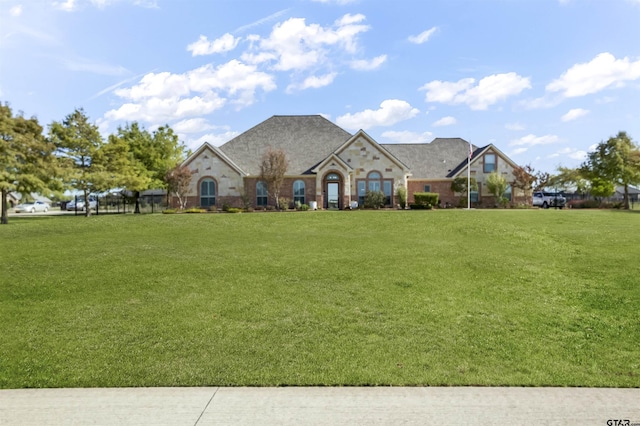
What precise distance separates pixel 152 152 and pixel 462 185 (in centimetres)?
3060

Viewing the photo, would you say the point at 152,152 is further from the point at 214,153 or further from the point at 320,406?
the point at 320,406

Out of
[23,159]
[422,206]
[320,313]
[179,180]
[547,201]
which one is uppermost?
[23,159]

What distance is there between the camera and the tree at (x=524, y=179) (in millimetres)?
41969

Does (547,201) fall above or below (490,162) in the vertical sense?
below

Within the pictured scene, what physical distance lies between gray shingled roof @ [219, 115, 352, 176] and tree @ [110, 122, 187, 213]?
688cm

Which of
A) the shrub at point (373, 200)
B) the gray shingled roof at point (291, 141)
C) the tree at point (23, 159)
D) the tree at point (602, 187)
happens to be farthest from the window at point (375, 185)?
the tree at point (23, 159)

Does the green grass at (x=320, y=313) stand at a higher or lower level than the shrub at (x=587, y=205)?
lower

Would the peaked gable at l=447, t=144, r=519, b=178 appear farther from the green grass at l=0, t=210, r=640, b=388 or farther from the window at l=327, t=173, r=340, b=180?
the green grass at l=0, t=210, r=640, b=388

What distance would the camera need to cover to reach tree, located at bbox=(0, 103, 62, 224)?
1156 inches

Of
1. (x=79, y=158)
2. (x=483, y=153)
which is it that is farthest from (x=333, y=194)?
(x=79, y=158)

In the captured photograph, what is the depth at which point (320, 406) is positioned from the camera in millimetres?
5641

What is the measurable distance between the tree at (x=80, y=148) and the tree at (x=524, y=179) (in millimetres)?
35654

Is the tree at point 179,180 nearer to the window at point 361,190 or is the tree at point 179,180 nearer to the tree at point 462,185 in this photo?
the window at point 361,190

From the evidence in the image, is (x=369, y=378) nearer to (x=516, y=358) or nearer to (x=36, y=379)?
(x=516, y=358)
